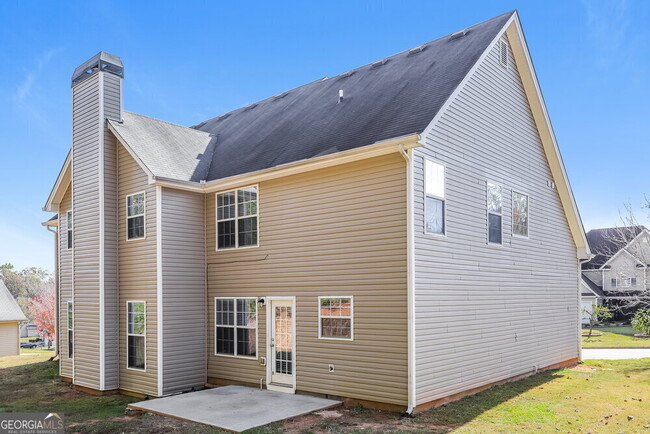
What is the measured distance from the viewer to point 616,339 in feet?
87.8

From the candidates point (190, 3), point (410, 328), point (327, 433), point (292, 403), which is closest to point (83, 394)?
point (292, 403)

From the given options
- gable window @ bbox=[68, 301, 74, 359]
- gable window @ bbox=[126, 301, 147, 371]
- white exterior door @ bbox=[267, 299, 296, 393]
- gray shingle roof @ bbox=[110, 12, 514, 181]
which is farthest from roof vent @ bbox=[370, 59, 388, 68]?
gable window @ bbox=[68, 301, 74, 359]

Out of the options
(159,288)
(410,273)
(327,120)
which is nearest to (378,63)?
(327,120)

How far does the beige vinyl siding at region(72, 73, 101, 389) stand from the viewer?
1271cm

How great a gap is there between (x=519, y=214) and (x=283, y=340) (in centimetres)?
672

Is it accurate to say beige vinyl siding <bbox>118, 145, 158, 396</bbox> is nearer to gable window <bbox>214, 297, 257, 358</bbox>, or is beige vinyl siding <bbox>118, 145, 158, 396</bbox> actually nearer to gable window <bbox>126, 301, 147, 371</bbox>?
gable window <bbox>126, 301, 147, 371</bbox>

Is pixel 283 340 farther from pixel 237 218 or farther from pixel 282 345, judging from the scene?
pixel 237 218

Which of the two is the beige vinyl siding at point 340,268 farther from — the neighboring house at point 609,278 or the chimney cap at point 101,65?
the neighboring house at point 609,278

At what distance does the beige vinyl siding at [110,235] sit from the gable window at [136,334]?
407 millimetres

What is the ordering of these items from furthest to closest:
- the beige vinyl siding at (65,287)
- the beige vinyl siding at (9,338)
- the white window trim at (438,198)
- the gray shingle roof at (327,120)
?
the beige vinyl siding at (9,338) < the beige vinyl siding at (65,287) < the gray shingle roof at (327,120) < the white window trim at (438,198)

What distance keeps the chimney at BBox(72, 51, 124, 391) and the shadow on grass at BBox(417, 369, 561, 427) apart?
25.6 feet

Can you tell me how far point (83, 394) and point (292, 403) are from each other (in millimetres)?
5901

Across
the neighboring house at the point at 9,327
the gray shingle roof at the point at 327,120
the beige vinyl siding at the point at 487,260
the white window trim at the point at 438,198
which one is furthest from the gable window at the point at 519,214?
the neighboring house at the point at 9,327
